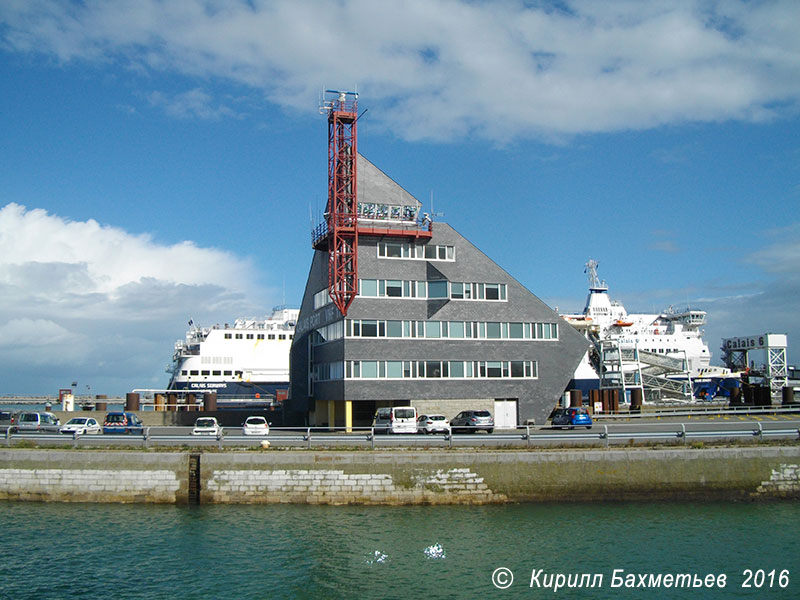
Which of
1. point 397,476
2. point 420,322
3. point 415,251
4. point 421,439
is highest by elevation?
point 415,251

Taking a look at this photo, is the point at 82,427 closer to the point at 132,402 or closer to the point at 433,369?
the point at 433,369

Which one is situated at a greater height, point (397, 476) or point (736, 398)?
point (736, 398)

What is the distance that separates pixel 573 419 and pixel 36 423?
35.9 metres

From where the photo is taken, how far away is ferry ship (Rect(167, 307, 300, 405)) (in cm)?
9888

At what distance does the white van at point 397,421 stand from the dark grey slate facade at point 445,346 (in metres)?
3.80

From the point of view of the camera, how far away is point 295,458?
3272cm

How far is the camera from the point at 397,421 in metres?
45.1

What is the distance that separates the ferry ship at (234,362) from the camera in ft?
324

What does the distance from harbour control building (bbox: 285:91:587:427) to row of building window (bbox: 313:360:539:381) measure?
8cm

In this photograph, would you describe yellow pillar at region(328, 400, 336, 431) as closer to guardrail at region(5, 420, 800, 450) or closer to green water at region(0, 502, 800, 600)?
guardrail at region(5, 420, 800, 450)

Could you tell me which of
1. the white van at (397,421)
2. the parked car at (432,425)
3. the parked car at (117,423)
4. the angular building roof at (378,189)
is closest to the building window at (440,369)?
the white van at (397,421)

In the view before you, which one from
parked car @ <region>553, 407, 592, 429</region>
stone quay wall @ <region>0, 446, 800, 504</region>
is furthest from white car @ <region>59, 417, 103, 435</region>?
parked car @ <region>553, 407, 592, 429</region>

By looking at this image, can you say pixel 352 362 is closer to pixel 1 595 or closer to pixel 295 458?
pixel 295 458

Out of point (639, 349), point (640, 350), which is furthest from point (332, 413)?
point (639, 349)
